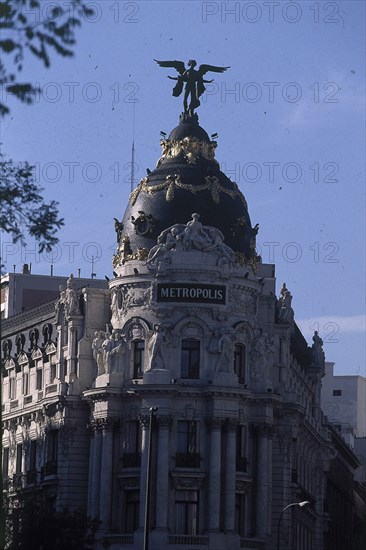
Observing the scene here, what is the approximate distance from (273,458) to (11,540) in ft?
69.4

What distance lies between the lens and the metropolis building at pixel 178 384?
95312mm

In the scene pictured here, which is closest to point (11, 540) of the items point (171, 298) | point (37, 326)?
point (171, 298)

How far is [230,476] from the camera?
313ft

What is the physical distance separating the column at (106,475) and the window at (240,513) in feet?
24.2

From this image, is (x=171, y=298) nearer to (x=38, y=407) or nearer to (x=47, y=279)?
(x=38, y=407)

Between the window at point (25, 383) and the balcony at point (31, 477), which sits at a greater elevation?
the window at point (25, 383)

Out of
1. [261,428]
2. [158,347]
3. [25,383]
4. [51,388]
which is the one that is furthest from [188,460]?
[25,383]

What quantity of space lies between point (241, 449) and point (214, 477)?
3.86 meters

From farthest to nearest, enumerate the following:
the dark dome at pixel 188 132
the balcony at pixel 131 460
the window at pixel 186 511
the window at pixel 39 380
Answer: the window at pixel 39 380 < the dark dome at pixel 188 132 < the balcony at pixel 131 460 < the window at pixel 186 511

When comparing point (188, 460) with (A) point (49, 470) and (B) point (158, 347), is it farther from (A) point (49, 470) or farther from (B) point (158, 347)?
(A) point (49, 470)

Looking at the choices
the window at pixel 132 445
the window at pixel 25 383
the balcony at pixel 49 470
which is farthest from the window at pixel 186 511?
the window at pixel 25 383

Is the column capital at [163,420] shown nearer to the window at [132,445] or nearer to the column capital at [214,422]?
the window at [132,445]

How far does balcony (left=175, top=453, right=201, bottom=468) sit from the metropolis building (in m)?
0.06

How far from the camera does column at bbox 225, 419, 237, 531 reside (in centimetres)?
9500
